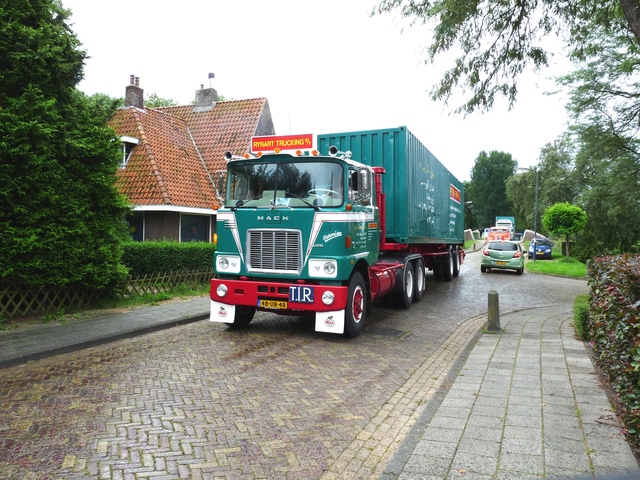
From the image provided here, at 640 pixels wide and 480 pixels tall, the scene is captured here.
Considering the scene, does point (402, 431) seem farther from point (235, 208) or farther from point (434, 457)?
point (235, 208)

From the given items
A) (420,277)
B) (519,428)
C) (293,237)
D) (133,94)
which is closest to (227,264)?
(293,237)

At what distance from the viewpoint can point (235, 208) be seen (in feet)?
26.6

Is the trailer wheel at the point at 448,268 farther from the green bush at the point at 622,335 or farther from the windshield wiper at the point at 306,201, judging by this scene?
the green bush at the point at 622,335

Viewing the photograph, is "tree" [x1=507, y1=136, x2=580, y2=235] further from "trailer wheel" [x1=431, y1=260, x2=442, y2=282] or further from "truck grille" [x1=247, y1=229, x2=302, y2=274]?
"truck grille" [x1=247, y1=229, x2=302, y2=274]

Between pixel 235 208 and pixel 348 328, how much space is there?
2670 mm

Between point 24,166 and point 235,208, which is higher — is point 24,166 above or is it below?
above

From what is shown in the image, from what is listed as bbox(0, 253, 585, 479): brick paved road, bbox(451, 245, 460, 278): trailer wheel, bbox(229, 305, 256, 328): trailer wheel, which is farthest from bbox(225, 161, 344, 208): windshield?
bbox(451, 245, 460, 278): trailer wheel

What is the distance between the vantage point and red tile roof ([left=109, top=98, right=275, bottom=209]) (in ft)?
59.0

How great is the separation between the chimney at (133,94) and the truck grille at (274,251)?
15755 mm

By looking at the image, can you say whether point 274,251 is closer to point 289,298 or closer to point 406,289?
point 289,298

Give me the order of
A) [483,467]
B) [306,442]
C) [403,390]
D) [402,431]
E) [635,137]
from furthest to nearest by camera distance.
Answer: [635,137], [403,390], [402,431], [306,442], [483,467]

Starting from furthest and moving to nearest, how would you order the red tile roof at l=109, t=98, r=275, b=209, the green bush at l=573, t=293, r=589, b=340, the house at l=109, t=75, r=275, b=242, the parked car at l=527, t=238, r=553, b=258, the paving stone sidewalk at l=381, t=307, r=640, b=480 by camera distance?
the parked car at l=527, t=238, r=553, b=258
the red tile roof at l=109, t=98, r=275, b=209
the house at l=109, t=75, r=275, b=242
the green bush at l=573, t=293, r=589, b=340
the paving stone sidewalk at l=381, t=307, r=640, b=480

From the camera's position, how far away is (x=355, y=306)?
805 centimetres

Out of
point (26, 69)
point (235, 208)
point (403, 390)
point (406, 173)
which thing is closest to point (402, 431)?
point (403, 390)
